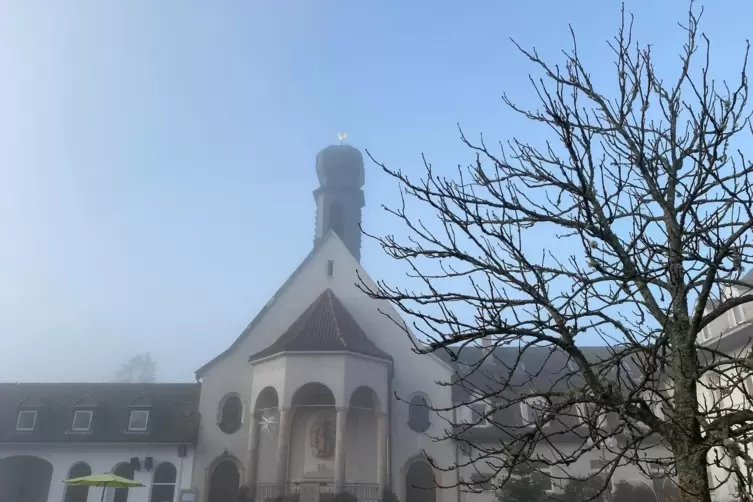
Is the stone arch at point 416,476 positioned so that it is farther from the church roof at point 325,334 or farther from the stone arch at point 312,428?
the church roof at point 325,334

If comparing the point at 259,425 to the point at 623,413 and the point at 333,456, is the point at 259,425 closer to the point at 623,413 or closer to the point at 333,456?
the point at 333,456

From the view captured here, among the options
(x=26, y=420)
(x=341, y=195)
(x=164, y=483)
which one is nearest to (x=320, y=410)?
(x=164, y=483)

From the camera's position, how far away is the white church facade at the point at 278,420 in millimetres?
24562

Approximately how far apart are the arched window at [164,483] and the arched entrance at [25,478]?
5564 mm

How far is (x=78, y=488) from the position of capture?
88.8 feet

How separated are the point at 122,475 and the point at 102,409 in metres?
3.49

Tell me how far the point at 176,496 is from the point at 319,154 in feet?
73.2

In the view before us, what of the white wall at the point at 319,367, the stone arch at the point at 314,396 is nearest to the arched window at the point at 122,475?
the white wall at the point at 319,367

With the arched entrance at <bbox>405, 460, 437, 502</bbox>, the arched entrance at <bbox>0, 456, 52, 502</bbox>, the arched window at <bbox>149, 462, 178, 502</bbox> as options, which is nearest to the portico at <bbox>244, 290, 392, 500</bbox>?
the arched entrance at <bbox>405, 460, 437, 502</bbox>

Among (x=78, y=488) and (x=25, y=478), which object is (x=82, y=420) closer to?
(x=78, y=488)

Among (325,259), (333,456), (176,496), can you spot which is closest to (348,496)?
(333,456)

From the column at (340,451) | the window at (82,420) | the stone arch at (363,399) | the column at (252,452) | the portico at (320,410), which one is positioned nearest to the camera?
the column at (340,451)

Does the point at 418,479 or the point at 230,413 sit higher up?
the point at 230,413

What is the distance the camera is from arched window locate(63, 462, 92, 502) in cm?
2673
